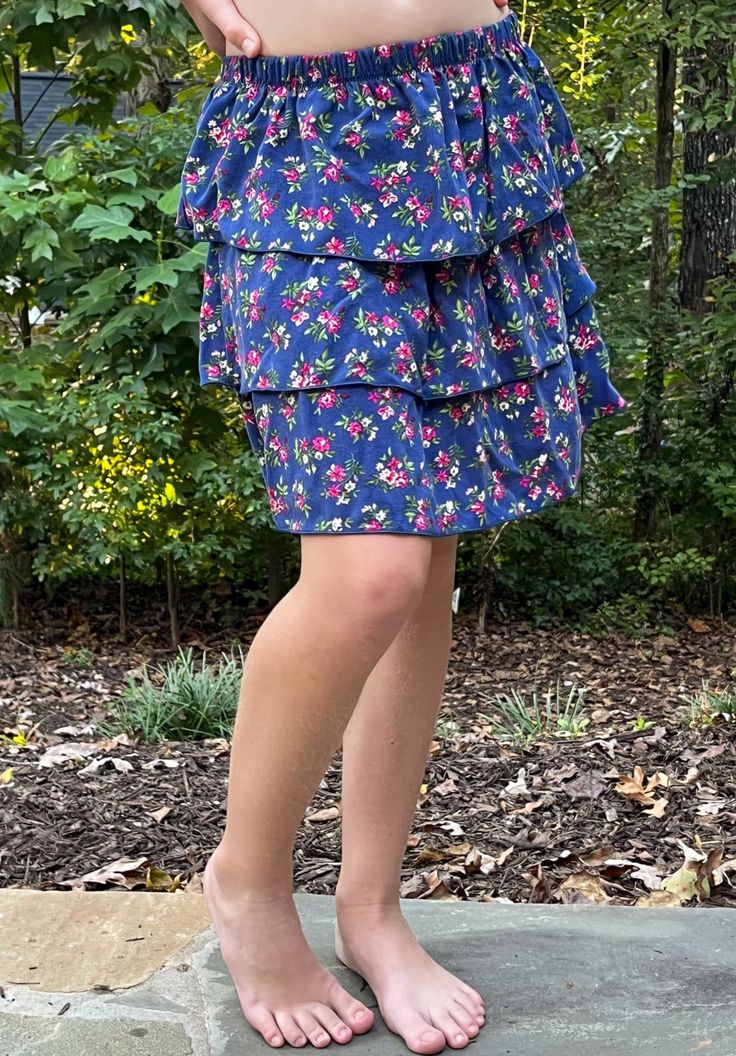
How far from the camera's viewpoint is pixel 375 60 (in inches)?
59.8

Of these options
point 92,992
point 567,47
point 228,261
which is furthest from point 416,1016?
point 567,47

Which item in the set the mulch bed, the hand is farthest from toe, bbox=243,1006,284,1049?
the hand

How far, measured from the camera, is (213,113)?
168 cm

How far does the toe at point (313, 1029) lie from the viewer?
63.7 inches

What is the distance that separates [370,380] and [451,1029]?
852mm

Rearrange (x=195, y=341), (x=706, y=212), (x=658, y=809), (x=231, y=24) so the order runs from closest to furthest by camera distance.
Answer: (x=231, y=24), (x=658, y=809), (x=195, y=341), (x=706, y=212)

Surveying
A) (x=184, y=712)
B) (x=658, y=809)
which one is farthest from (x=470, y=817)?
(x=184, y=712)

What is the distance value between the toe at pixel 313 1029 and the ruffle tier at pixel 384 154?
98 cm

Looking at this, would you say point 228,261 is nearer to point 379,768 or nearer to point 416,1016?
point 379,768

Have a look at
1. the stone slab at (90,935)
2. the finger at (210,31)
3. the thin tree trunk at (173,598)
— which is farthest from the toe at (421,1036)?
the thin tree trunk at (173,598)

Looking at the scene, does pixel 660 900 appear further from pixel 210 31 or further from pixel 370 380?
pixel 210 31

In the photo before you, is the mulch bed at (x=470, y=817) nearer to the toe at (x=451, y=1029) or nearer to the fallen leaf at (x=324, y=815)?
the fallen leaf at (x=324, y=815)

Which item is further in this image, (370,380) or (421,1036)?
(421,1036)

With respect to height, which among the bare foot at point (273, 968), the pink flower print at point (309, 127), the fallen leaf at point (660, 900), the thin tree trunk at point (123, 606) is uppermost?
the pink flower print at point (309, 127)
